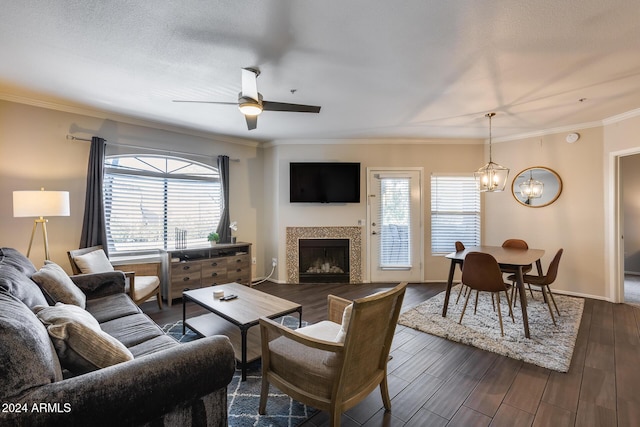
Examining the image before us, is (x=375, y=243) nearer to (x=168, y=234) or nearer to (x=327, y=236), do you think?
(x=327, y=236)

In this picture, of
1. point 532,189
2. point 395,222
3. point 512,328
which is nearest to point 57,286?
point 512,328

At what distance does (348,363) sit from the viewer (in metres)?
1.53

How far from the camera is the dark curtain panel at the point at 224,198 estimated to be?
4.85 metres

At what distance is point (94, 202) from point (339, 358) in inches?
147

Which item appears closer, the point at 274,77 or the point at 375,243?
the point at 274,77

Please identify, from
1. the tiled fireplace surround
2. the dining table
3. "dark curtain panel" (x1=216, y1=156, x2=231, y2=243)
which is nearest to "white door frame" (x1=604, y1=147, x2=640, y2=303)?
the dining table

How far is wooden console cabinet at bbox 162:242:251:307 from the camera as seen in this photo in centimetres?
403

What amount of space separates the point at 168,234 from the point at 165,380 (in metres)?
3.66

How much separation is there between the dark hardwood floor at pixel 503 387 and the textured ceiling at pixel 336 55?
8.50ft

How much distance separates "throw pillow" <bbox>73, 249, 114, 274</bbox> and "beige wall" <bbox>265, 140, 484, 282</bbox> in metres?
2.57

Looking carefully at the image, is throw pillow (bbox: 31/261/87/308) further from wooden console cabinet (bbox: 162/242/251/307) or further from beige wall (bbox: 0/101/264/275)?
wooden console cabinet (bbox: 162/242/251/307)

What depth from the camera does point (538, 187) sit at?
4.54 metres

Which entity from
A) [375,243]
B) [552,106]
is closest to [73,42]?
[375,243]

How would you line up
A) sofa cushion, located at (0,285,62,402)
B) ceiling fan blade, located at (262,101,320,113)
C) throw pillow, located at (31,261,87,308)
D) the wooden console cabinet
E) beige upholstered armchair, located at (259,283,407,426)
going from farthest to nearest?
the wooden console cabinet → ceiling fan blade, located at (262,101,320,113) → throw pillow, located at (31,261,87,308) → beige upholstered armchair, located at (259,283,407,426) → sofa cushion, located at (0,285,62,402)
